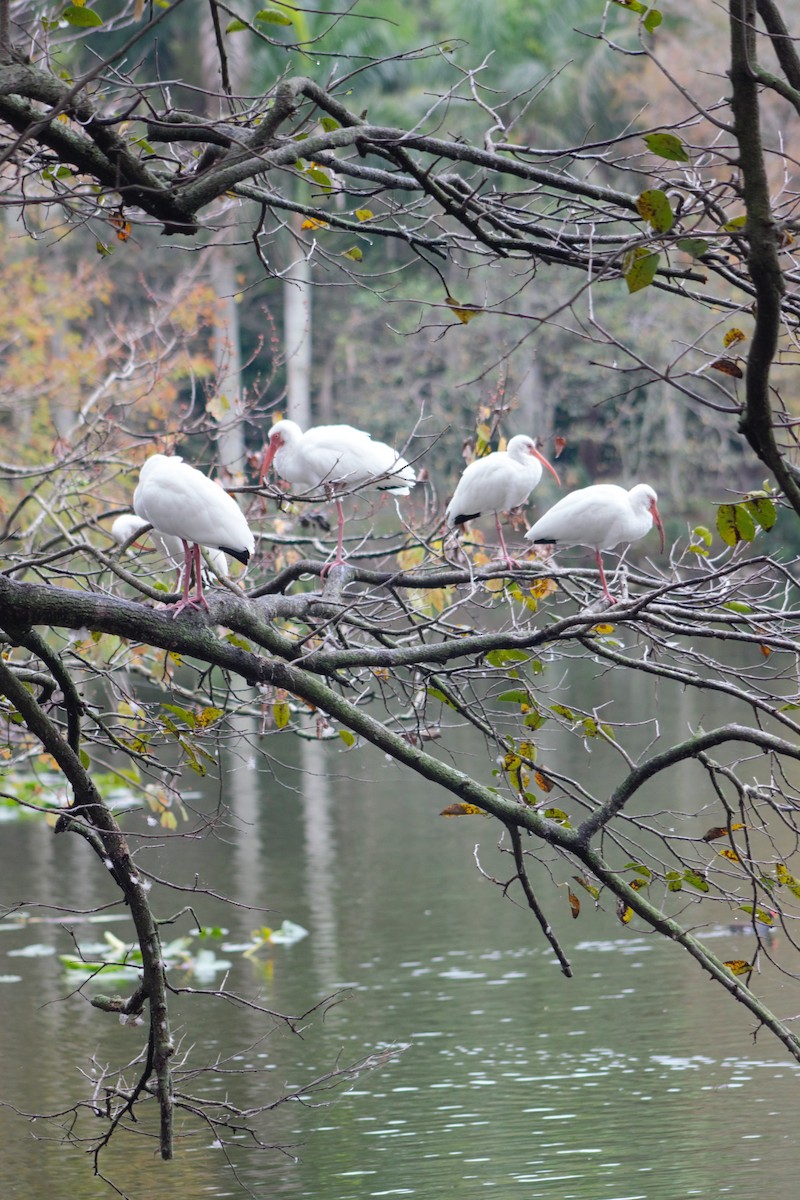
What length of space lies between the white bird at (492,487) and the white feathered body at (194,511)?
1.84 metres

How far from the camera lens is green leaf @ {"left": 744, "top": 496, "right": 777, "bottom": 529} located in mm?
2822

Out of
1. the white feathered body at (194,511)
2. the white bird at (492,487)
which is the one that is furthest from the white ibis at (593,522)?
the white feathered body at (194,511)

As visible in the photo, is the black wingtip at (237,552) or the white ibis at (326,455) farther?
the white ibis at (326,455)

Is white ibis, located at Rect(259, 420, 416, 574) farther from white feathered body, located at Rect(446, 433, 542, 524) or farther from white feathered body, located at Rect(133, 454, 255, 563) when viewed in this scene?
white feathered body, located at Rect(133, 454, 255, 563)

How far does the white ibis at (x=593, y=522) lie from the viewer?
7207 millimetres

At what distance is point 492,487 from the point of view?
7.32 m

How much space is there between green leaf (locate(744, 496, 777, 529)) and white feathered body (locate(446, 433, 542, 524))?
4.18 meters

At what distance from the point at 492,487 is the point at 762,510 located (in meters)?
4.49

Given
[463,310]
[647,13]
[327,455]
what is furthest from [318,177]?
[327,455]

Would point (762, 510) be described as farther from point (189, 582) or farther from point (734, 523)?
point (189, 582)

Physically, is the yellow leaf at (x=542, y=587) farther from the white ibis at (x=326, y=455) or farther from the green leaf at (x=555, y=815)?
the green leaf at (x=555, y=815)

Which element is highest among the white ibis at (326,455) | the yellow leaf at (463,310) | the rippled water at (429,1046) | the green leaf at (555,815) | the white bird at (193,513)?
the white ibis at (326,455)

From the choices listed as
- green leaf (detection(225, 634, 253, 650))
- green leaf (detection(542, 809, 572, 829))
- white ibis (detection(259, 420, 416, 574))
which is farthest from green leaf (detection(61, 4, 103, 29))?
white ibis (detection(259, 420, 416, 574))

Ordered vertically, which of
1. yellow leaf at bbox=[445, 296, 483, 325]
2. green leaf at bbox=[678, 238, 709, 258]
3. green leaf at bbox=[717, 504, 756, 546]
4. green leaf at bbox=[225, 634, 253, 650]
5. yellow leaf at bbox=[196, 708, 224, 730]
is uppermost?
yellow leaf at bbox=[445, 296, 483, 325]
